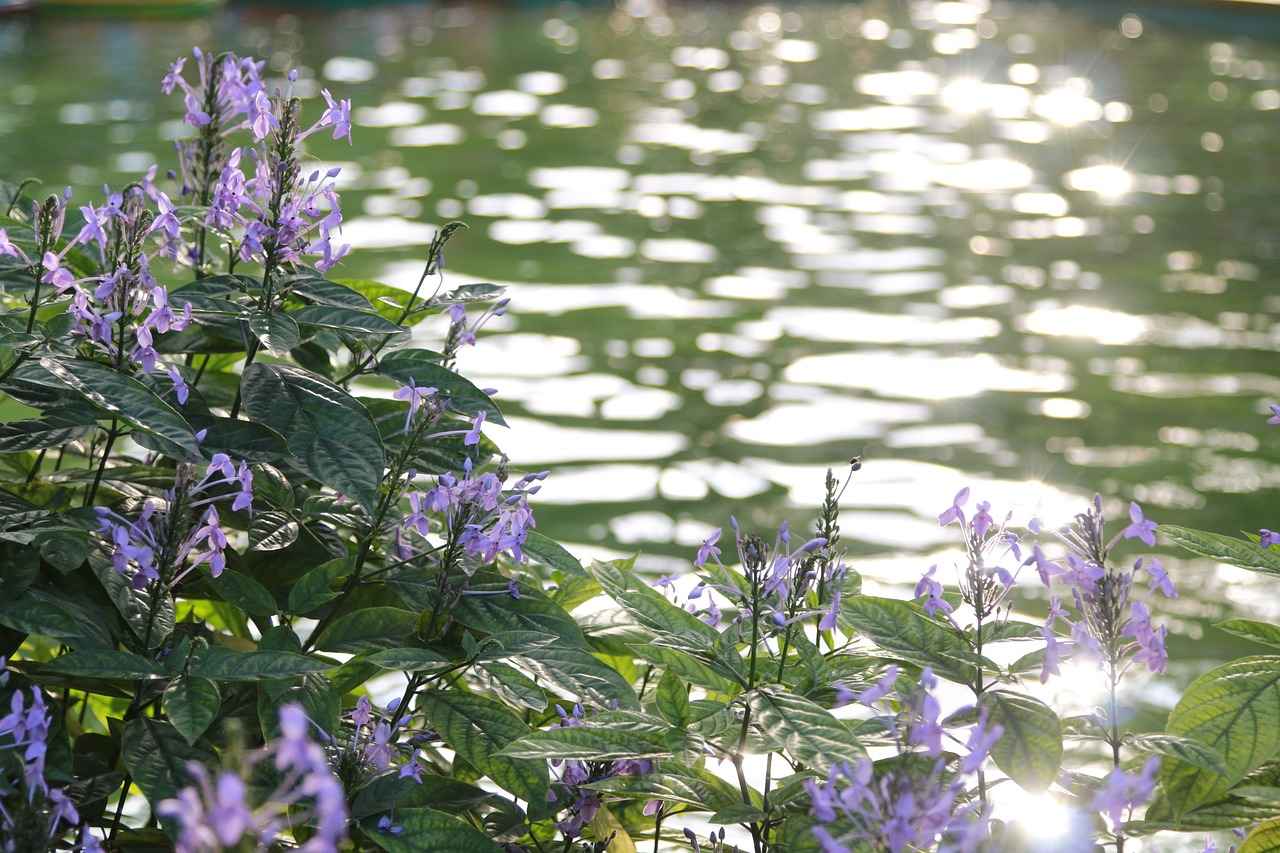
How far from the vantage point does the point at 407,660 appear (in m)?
1.36

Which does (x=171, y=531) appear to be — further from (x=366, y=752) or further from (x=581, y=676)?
(x=581, y=676)

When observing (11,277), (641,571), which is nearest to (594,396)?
(641,571)

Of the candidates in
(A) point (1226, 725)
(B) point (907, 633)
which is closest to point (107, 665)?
(B) point (907, 633)

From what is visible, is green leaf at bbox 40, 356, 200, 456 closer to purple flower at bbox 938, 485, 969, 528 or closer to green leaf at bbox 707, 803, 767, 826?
green leaf at bbox 707, 803, 767, 826

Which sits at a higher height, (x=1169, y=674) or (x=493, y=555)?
(x=493, y=555)

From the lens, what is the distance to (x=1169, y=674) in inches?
143

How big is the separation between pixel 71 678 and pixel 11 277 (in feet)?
1.68

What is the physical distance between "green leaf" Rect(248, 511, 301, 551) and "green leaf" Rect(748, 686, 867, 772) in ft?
1.89

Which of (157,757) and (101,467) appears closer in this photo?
(157,757)

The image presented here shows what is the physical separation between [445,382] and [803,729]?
650 mm

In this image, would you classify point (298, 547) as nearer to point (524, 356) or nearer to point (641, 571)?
point (641, 571)

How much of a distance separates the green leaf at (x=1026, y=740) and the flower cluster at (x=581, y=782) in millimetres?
426

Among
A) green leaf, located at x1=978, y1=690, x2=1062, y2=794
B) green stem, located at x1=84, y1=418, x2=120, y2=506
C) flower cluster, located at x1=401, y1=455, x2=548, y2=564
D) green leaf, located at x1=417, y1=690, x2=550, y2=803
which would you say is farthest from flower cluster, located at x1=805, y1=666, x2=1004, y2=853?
green stem, located at x1=84, y1=418, x2=120, y2=506

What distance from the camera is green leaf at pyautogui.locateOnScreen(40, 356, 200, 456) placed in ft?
4.49
